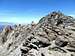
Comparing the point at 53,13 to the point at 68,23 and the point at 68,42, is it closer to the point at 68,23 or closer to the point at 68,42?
the point at 68,23

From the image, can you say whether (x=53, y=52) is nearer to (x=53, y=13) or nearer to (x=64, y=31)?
(x=64, y=31)

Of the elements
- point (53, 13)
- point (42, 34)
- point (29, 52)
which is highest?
→ point (53, 13)

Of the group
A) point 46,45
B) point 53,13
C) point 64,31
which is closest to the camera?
point 46,45

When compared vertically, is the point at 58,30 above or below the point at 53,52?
above

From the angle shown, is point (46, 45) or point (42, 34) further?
point (42, 34)

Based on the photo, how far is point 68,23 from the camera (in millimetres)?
72625

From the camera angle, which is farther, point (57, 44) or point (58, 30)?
point (58, 30)

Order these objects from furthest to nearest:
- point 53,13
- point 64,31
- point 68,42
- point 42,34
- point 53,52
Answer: point 53,13, point 42,34, point 64,31, point 68,42, point 53,52

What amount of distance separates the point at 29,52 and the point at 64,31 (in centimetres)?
1599

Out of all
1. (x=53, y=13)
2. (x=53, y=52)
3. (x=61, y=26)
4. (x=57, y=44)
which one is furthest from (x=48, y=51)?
(x=53, y=13)

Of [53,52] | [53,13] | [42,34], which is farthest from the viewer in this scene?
[53,13]

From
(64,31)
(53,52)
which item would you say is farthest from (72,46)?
(64,31)

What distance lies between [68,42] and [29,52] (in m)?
12.7

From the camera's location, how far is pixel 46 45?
60.6 metres
